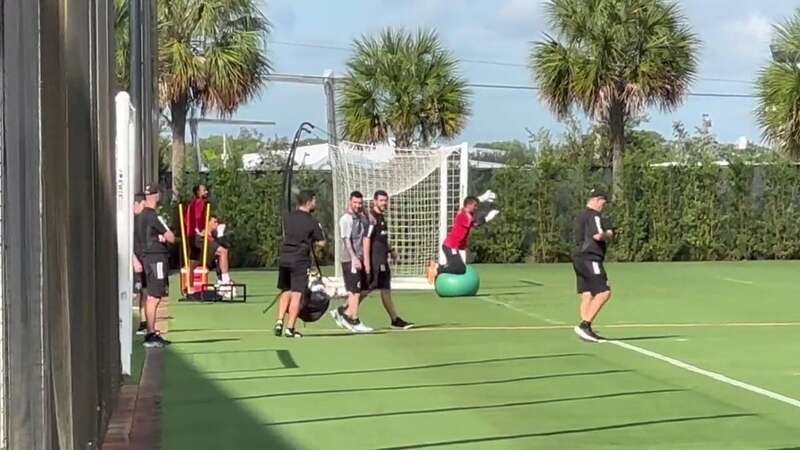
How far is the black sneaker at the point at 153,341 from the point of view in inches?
600

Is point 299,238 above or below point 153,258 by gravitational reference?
above

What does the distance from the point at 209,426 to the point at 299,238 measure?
6.10 m

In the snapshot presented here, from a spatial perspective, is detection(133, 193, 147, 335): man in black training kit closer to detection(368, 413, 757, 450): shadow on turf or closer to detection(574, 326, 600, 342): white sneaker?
detection(574, 326, 600, 342): white sneaker

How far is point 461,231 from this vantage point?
21.2 meters

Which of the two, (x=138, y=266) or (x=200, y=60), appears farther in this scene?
(x=200, y=60)

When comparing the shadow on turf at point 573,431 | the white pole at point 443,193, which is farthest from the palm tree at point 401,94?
the shadow on turf at point 573,431

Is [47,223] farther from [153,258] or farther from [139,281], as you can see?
[139,281]

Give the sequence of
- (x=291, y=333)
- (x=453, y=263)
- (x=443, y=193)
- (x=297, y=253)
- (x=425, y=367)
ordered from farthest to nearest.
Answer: (x=443, y=193)
(x=453, y=263)
(x=291, y=333)
(x=297, y=253)
(x=425, y=367)

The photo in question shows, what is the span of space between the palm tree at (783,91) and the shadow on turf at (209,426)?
24.2 m

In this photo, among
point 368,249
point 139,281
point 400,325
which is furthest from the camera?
point 400,325

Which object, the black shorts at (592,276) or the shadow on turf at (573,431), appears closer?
the shadow on turf at (573,431)

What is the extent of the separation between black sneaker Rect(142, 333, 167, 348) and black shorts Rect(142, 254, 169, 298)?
18.9 inches

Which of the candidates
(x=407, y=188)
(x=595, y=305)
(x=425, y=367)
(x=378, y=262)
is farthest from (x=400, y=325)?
(x=407, y=188)

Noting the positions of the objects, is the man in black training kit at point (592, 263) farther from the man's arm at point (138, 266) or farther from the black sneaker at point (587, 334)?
the man's arm at point (138, 266)
